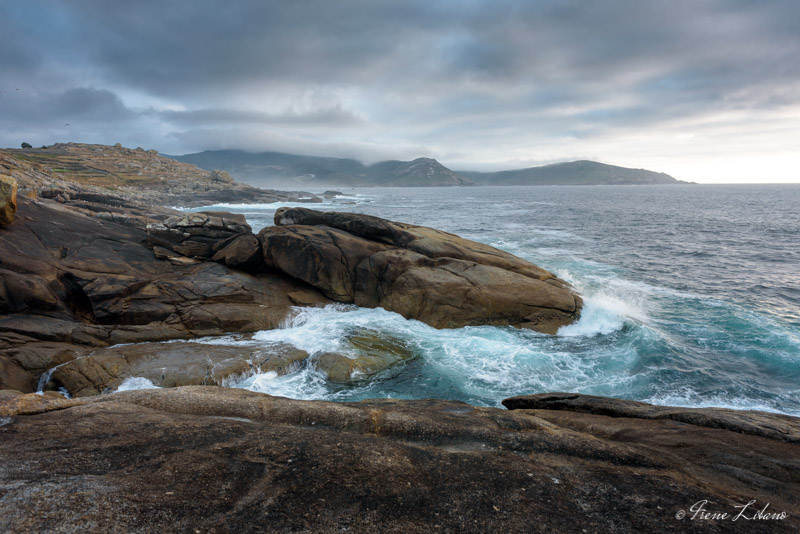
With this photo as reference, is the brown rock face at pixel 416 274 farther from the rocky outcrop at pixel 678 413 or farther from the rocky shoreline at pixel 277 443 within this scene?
the rocky outcrop at pixel 678 413

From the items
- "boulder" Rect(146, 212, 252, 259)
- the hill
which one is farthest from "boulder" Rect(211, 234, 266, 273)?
the hill

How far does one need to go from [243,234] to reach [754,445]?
84.5ft

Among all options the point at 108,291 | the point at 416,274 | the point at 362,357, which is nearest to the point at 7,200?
the point at 108,291

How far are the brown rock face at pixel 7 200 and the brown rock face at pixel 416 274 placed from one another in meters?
12.3

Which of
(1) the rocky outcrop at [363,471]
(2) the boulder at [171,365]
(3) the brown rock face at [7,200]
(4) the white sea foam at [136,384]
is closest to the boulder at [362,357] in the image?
(2) the boulder at [171,365]

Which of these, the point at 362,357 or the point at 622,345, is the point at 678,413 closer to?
the point at 622,345

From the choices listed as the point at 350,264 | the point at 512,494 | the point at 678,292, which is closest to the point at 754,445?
the point at 512,494

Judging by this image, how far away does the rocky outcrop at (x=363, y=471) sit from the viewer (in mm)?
5129

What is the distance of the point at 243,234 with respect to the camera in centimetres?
2484

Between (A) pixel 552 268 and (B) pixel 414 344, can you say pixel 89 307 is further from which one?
(A) pixel 552 268

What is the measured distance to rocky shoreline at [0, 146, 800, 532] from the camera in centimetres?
527

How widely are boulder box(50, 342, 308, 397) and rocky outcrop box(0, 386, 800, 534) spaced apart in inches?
237

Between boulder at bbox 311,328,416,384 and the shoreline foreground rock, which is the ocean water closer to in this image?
boulder at bbox 311,328,416,384

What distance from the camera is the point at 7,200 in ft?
61.9
